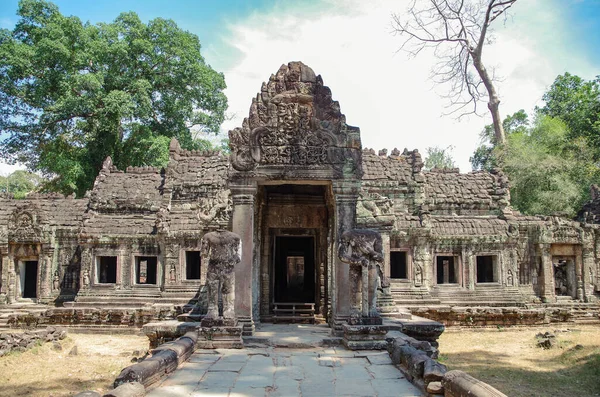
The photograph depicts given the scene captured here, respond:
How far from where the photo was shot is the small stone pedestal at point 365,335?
789cm

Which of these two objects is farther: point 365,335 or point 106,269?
point 106,269

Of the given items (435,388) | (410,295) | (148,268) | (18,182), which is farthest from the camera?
(18,182)

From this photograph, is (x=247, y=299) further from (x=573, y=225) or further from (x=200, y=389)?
(x=573, y=225)

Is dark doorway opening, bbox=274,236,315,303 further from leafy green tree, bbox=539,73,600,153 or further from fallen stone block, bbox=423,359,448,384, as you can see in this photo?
leafy green tree, bbox=539,73,600,153

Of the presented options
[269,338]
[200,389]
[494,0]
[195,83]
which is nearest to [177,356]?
[200,389]

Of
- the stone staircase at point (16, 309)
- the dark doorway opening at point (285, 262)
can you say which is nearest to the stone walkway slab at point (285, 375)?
the dark doorway opening at point (285, 262)

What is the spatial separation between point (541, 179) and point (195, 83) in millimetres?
20074

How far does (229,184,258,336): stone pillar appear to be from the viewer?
8.75 m

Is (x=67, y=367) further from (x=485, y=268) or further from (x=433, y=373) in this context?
(x=485, y=268)

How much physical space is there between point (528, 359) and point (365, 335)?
23.8 feet

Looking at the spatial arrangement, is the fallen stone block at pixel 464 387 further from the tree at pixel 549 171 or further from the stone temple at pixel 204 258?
the tree at pixel 549 171

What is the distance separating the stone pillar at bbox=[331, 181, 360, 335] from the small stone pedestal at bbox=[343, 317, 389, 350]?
58 centimetres

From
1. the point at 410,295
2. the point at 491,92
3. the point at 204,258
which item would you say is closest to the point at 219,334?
the point at 204,258

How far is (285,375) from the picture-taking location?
21.2ft
